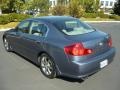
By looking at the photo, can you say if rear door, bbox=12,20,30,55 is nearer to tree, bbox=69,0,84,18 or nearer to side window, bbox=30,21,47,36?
side window, bbox=30,21,47,36

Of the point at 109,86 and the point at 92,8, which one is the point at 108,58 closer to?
the point at 109,86

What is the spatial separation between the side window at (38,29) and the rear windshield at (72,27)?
382 millimetres

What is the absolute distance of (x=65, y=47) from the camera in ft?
17.7

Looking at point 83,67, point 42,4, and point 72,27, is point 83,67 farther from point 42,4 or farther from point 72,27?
point 42,4

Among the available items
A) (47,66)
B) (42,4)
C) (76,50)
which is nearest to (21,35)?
(47,66)

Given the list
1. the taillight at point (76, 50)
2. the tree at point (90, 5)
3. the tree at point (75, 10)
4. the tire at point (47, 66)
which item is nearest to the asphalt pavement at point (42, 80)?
the tire at point (47, 66)

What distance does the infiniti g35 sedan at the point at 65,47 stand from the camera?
17.5 feet

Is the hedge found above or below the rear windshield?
below

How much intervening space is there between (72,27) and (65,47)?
1065 mm

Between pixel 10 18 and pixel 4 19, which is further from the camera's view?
pixel 10 18

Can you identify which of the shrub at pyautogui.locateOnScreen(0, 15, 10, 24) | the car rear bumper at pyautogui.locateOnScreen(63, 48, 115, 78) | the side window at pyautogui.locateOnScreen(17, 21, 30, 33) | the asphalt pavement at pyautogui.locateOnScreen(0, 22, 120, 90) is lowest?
the asphalt pavement at pyautogui.locateOnScreen(0, 22, 120, 90)

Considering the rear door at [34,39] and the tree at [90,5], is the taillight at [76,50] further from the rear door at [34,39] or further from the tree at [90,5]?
the tree at [90,5]

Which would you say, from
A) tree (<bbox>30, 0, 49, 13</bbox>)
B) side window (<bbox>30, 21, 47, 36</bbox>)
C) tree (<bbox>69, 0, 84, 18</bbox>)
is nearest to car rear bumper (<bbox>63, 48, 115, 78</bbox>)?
side window (<bbox>30, 21, 47, 36</bbox>)

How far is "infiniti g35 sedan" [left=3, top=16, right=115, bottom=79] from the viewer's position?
17.5ft
